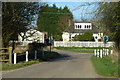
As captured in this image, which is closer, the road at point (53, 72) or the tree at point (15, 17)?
the road at point (53, 72)

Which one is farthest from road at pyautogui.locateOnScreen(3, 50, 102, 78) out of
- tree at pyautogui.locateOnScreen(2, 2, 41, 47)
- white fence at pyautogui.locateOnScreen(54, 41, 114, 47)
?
white fence at pyautogui.locateOnScreen(54, 41, 114, 47)

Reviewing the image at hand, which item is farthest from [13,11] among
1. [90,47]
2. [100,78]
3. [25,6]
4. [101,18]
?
[90,47]

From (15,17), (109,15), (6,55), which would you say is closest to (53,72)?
(109,15)

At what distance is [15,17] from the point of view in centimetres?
1919

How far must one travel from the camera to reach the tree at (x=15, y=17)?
1858 centimetres

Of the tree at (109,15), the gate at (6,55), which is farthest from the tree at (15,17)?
the tree at (109,15)

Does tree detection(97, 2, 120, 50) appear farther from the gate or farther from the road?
the gate

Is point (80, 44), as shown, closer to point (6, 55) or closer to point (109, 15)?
point (6, 55)

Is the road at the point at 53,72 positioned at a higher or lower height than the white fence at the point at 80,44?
lower

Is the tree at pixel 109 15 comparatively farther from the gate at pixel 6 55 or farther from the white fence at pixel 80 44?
the white fence at pixel 80 44

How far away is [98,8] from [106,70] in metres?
4.18

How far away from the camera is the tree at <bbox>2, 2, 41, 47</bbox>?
61.0 feet

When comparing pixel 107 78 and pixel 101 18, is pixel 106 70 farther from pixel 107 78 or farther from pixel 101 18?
pixel 101 18

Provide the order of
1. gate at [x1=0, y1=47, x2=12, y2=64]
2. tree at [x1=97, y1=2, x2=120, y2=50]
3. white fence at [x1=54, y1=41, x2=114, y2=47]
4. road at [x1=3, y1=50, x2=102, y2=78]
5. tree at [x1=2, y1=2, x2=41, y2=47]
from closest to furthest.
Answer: road at [x1=3, y1=50, x2=102, y2=78]
tree at [x1=97, y1=2, x2=120, y2=50]
gate at [x1=0, y1=47, x2=12, y2=64]
tree at [x1=2, y1=2, x2=41, y2=47]
white fence at [x1=54, y1=41, x2=114, y2=47]
